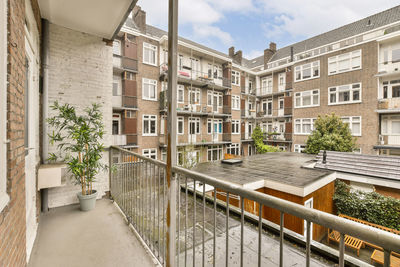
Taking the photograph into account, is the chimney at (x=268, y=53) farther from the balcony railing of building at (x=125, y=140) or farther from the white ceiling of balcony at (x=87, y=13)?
the white ceiling of balcony at (x=87, y=13)

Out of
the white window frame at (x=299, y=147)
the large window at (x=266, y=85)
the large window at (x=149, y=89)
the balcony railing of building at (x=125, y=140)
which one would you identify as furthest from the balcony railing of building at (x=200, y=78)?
the white window frame at (x=299, y=147)

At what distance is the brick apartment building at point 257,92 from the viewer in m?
8.96

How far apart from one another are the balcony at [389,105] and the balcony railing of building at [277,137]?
4.79 metres

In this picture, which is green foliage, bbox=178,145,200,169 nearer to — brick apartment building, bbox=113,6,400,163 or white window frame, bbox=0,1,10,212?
brick apartment building, bbox=113,6,400,163

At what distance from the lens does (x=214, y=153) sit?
40.4 feet

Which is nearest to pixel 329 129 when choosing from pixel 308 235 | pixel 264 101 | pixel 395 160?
pixel 395 160

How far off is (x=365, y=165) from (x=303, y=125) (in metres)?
7.38

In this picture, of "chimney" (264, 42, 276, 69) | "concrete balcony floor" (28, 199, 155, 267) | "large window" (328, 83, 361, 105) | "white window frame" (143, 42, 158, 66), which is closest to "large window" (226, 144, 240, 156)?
"large window" (328, 83, 361, 105)

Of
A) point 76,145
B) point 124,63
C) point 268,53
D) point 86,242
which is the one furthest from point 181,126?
point 268,53

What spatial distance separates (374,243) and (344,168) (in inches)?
264

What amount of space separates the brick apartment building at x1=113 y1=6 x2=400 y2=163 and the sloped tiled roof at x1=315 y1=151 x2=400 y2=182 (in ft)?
16.2

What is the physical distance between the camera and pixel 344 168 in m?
5.75

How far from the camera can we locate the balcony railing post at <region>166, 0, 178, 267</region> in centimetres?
141

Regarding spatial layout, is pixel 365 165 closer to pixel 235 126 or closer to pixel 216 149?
pixel 216 149
